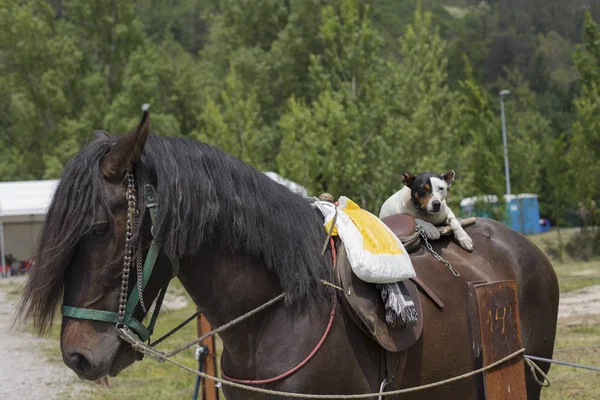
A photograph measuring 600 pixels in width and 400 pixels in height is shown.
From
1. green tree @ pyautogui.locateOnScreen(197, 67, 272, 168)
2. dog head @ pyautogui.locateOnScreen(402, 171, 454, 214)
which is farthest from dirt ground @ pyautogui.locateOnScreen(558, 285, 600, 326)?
green tree @ pyautogui.locateOnScreen(197, 67, 272, 168)

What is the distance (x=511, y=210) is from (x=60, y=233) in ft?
93.8

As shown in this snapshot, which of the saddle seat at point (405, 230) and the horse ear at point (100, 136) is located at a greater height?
the horse ear at point (100, 136)

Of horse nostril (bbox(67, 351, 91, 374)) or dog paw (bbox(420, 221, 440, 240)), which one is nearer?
horse nostril (bbox(67, 351, 91, 374))

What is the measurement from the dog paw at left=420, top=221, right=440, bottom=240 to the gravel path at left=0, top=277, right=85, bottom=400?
4708 mm

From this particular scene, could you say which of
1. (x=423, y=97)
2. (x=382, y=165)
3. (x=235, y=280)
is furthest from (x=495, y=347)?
(x=423, y=97)

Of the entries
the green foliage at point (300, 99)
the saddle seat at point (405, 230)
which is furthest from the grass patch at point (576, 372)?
the green foliage at point (300, 99)

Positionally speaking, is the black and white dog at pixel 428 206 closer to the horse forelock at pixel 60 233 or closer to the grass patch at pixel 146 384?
the horse forelock at pixel 60 233

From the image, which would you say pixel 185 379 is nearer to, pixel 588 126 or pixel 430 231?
pixel 430 231

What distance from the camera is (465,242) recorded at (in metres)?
4.14

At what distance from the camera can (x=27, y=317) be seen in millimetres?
2756

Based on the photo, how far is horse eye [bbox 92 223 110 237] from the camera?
2.73 meters

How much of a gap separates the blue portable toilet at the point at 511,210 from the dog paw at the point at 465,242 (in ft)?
69.2

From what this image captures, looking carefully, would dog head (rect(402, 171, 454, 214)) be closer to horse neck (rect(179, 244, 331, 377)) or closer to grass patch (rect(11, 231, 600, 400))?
horse neck (rect(179, 244, 331, 377))

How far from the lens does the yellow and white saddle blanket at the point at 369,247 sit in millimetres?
3029
